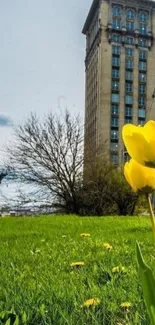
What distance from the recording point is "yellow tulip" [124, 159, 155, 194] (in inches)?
28.7

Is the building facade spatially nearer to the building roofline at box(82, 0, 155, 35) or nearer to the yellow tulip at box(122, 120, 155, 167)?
the building roofline at box(82, 0, 155, 35)

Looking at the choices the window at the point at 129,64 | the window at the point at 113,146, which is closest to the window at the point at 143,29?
the window at the point at 129,64

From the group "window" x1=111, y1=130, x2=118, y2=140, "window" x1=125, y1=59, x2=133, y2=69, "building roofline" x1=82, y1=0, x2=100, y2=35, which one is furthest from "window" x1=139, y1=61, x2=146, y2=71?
"window" x1=111, y1=130, x2=118, y2=140

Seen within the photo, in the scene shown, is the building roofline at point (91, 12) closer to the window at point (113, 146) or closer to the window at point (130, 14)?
the window at point (130, 14)

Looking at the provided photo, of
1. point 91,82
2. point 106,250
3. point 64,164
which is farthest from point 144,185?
point 91,82

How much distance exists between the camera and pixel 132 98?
5625cm

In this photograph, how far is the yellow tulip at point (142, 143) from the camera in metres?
0.65

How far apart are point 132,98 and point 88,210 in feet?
137

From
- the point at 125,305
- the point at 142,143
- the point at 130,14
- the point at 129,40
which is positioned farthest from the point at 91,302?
the point at 130,14

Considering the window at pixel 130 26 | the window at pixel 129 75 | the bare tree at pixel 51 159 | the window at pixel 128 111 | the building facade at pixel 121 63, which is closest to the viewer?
the bare tree at pixel 51 159

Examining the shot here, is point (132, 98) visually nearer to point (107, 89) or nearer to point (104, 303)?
point (107, 89)

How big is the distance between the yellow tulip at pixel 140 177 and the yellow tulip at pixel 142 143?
0.06 metres

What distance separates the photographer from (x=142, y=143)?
2.16 feet

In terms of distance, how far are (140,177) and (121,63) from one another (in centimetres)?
5819
